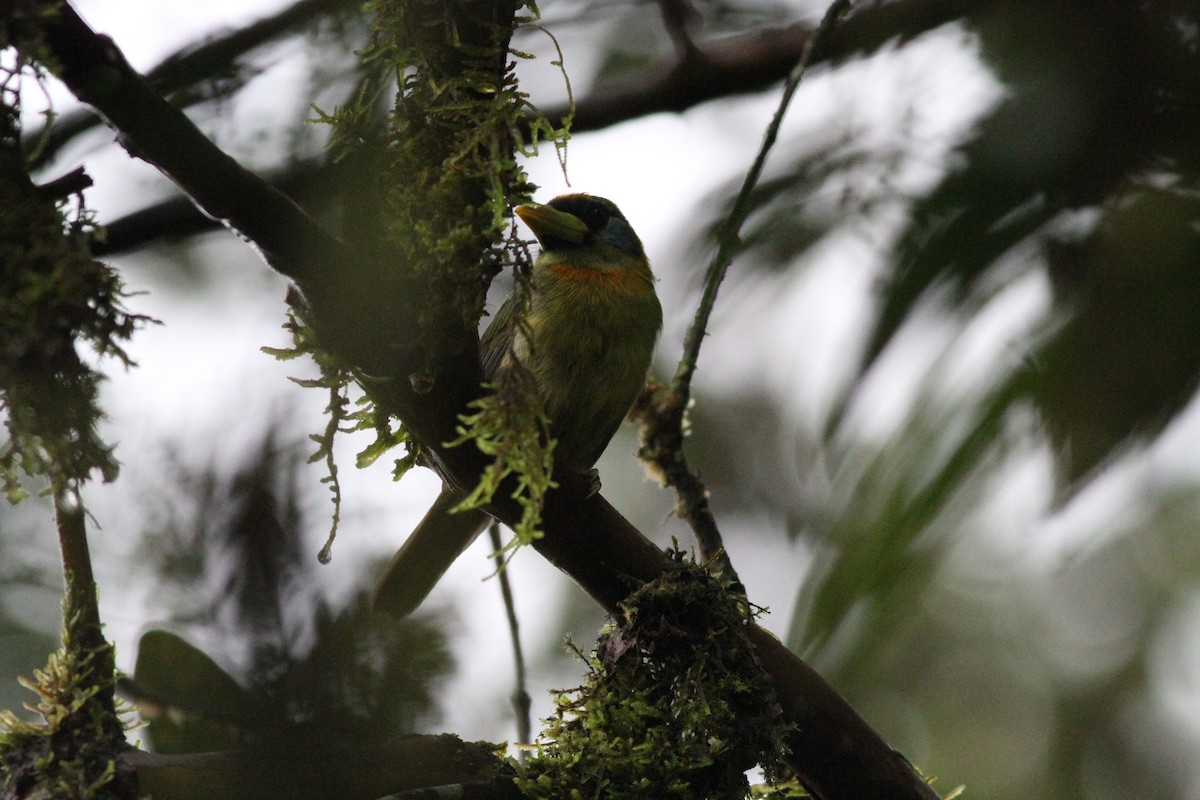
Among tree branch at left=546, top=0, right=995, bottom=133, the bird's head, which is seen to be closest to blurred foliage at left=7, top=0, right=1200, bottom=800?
tree branch at left=546, top=0, right=995, bottom=133

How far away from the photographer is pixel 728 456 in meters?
6.69

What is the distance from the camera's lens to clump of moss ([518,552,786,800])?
1846mm

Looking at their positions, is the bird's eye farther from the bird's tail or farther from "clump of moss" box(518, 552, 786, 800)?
"clump of moss" box(518, 552, 786, 800)

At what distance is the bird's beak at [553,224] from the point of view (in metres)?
3.65

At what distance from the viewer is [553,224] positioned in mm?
3732

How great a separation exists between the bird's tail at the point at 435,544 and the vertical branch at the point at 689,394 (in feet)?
2.21

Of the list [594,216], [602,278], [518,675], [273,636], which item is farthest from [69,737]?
[594,216]

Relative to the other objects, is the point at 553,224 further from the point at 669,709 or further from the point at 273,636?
the point at 273,636

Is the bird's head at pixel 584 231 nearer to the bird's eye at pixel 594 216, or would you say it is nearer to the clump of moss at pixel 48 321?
the bird's eye at pixel 594 216

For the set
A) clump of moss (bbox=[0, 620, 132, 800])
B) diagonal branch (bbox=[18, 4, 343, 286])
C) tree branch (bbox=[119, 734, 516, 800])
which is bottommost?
tree branch (bbox=[119, 734, 516, 800])

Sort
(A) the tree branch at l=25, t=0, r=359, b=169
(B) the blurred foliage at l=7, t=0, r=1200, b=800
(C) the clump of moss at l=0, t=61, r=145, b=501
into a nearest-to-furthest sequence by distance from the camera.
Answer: (B) the blurred foliage at l=7, t=0, r=1200, b=800, (C) the clump of moss at l=0, t=61, r=145, b=501, (A) the tree branch at l=25, t=0, r=359, b=169

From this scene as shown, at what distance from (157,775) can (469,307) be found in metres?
0.86

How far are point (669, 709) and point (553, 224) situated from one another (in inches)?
84.7

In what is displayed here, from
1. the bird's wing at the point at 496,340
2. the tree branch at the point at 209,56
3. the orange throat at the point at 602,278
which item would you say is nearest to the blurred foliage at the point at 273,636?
the tree branch at the point at 209,56
